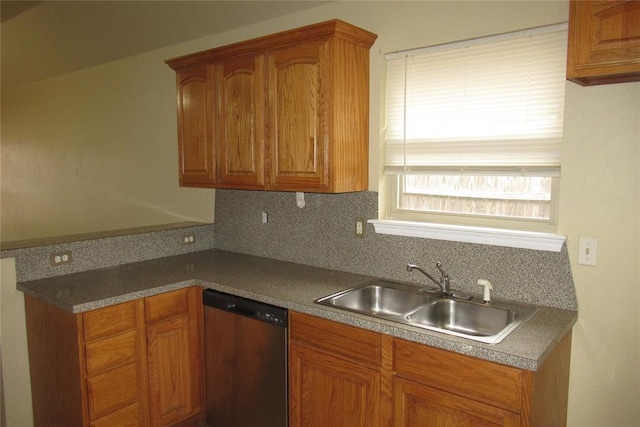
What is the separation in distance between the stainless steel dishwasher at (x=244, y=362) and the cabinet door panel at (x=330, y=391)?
8 cm

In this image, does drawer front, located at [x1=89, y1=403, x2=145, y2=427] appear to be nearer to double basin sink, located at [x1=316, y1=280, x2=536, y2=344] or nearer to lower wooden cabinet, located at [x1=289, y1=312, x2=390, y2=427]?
lower wooden cabinet, located at [x1=289, y1=312, x2=390, y2=427]

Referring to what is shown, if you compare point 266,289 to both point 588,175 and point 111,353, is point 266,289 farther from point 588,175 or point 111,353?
point 588,175

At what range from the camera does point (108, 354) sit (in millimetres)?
2201

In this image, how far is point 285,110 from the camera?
2.42 m

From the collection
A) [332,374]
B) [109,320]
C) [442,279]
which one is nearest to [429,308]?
[442,279]

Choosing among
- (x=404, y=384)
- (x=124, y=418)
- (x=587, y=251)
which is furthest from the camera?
(x=124, y=418)

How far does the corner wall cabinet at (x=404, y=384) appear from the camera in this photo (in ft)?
5.19

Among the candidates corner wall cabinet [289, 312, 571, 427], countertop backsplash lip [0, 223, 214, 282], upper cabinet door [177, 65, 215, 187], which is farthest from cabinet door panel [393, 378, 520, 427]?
countertop backsplash lip [0, 223, 214, 282]

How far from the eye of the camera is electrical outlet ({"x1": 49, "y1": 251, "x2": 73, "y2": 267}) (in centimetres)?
250

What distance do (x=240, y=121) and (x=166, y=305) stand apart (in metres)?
1.07

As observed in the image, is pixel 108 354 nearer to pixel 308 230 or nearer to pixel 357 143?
pixel 308 230

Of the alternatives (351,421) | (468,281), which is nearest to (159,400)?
(351,421)

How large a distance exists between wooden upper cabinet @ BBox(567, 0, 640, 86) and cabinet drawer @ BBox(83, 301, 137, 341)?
2118 mm

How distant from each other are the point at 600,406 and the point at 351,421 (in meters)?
1.03
